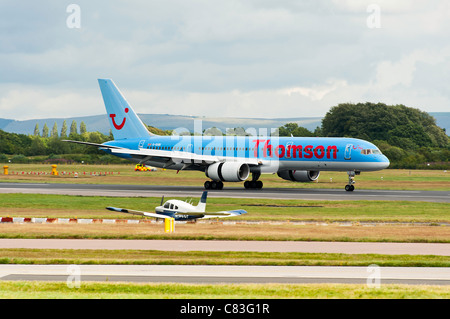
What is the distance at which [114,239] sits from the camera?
26.5 m

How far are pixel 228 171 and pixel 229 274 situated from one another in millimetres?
37143

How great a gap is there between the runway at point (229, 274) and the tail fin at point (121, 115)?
1844 inches

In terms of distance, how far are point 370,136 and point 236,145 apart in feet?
303

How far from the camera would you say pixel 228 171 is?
55.6 m

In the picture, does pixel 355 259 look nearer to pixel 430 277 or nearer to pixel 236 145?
pixel 430 277

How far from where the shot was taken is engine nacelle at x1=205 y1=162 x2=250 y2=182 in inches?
2179

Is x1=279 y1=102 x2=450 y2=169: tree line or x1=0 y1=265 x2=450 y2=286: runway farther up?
x1=279 y1=102 x2=450 y2=169: tree line

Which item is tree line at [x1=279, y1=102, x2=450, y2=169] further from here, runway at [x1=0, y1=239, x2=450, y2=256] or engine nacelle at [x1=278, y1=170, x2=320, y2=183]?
runway at [x1=0, y1=239, x2=450, y2=256]

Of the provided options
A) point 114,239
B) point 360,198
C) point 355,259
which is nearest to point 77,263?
point 114,239

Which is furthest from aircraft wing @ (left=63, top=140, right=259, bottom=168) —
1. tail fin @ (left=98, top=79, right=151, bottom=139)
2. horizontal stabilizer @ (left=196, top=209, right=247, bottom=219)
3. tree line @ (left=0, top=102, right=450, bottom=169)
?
tree line @ (left=0, top=102, right=450, bottom=169)

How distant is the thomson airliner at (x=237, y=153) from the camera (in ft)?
182

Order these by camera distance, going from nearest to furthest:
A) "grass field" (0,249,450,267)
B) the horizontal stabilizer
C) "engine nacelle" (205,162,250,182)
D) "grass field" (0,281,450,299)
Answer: "grass field" (0,281,450,299) → "grass field" (0,249,450,267) → the horizontal stabilizer → "engine nacelle" (205,162,250,182)

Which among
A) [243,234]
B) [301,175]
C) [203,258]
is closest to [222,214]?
[243,234]

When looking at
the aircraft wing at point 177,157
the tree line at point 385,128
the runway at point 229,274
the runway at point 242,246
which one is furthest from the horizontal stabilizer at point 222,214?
the tree line at point 385,128
